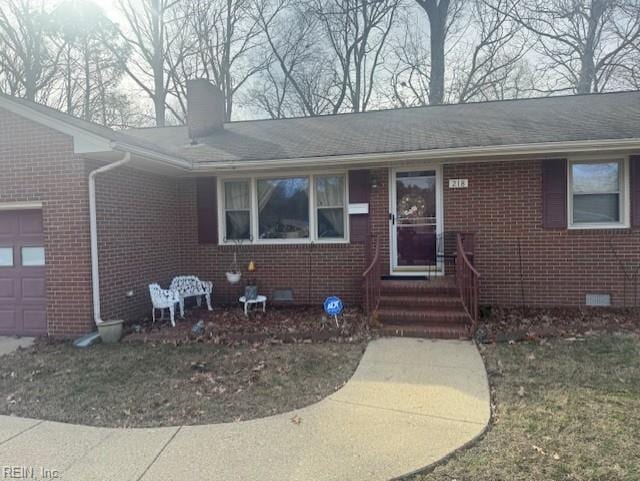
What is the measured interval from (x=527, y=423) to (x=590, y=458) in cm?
54

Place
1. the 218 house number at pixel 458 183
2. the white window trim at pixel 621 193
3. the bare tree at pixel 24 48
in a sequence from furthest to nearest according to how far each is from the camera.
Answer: the bare tree at pixel 24 48
the 218 house number at pixel 458 183
the white window trim at pixel 621 193

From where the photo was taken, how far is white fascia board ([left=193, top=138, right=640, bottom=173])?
6439 millimetres

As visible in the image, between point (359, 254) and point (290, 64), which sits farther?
point (290, 64)

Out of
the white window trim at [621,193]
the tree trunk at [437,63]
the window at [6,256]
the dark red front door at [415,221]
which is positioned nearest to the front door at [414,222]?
the dark red front door at [415,221]

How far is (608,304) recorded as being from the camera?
23.3 ft

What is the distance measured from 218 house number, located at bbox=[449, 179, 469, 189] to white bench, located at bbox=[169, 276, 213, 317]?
481 cm

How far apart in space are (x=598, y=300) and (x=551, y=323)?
5.18 feet

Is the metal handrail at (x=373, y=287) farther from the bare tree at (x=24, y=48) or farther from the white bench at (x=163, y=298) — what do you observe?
the bare tree at (x=24, y=48)

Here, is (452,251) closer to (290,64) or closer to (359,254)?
(359,254)

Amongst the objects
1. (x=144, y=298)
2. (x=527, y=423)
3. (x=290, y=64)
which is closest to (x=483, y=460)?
(x=527, y=423)

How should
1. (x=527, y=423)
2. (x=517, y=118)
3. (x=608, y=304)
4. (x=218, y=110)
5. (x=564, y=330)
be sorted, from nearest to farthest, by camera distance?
1. (x=527, y=423)
2. (x=564, y=330)
3. (x=608, y=304)
4. (x=517, y=118)
5. (x=218, y=110)

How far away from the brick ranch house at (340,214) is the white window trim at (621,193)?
0.10 feet

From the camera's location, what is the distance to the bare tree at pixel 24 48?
17312 millimetres

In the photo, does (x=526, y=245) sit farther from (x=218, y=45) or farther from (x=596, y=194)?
(x=218, y=45)
